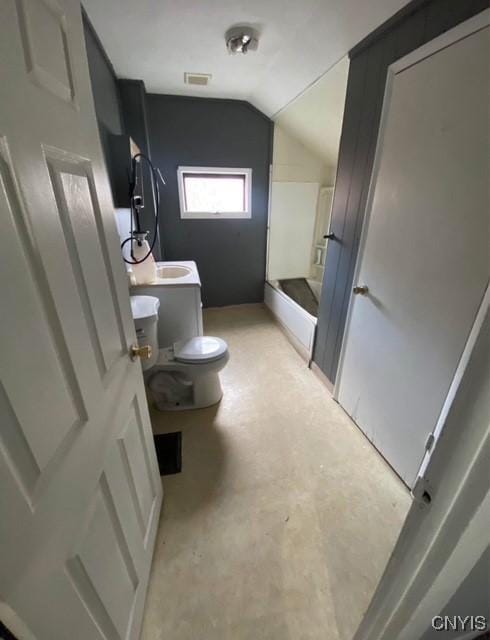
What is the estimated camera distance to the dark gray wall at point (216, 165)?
8.98 ft

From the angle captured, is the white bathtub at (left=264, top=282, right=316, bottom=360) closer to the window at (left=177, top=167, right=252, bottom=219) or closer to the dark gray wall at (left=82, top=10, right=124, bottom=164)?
the window at (left=177, top=167, right=252, bottom=219)

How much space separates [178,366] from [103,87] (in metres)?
2.00

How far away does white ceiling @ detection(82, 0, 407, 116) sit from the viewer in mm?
1385

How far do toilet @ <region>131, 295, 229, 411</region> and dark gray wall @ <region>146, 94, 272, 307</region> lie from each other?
1.61m

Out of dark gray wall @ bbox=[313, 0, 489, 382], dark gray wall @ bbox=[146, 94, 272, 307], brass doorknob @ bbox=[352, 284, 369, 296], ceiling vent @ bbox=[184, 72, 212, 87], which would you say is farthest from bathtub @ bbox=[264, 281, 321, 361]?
ceiling vent @ bbox=[184, 72, 212, 87]

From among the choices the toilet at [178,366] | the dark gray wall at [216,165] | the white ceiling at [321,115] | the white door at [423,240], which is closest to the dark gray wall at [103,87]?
the dark gray wall at [216,165]

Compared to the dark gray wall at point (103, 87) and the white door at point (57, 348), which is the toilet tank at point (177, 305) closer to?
the dark gray wall at point (103, 87)

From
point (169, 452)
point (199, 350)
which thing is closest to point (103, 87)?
point (199, 350)

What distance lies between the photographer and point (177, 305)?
2.09 meters

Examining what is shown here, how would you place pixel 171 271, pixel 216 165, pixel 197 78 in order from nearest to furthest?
pixel 197 78, pixel 171 271, pixel 216 165

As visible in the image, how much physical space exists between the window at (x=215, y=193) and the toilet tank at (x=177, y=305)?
1.27 metres

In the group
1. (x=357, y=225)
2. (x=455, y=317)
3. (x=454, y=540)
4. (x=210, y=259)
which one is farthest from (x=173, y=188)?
(x=454, y=540)

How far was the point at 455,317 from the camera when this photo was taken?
1077 mm

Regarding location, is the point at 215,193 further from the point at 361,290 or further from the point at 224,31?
the point at 361,290
